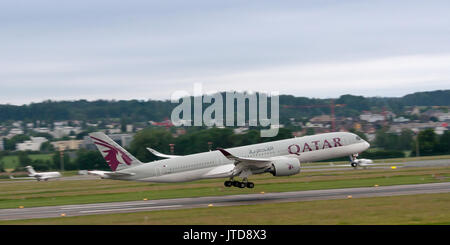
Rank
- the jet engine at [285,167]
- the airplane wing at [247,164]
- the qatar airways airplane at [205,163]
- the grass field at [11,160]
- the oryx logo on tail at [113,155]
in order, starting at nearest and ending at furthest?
the airplane wing at [247,164] < the jet engine at [285,167] < the qatar airways airplane at [205,163] < the oryx logo on tail at [113,155] < the grass field at [11,160]

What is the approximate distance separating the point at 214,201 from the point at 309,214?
1180cm

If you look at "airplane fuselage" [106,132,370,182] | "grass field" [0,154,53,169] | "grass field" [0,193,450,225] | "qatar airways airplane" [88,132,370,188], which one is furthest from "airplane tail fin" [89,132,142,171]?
"grass field" [0,154,53,169]

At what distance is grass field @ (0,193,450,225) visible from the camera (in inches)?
1216

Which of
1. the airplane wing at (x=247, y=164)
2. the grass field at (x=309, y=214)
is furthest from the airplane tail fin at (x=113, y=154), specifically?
the grass field at (x=309, y=214)

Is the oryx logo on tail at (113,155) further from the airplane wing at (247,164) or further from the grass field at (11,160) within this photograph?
the grass field at (11,160)

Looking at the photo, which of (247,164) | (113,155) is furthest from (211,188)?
(113,155)

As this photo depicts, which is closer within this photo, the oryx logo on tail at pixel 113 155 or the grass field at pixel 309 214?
the grass field at pixel 309 214

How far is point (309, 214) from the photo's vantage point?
33.6 metres

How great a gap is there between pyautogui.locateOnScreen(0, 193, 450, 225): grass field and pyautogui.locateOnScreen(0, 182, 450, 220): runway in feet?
8.05

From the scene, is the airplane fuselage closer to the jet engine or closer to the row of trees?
the jet engine

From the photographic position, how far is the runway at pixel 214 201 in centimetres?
4078

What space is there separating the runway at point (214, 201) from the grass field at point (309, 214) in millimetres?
2453

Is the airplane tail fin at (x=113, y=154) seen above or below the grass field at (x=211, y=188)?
above
